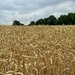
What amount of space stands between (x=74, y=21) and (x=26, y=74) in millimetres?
47517

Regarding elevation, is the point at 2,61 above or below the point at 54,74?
above

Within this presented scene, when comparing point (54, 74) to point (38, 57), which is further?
point (38, 57)

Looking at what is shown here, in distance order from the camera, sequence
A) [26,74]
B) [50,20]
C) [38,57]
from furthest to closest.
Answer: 1. [50,20]
2. [38,57]
3. [26,74]

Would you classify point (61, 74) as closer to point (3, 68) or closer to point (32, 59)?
point (32, 59)

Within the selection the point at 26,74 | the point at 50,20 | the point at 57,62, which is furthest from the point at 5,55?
the point at 50,20

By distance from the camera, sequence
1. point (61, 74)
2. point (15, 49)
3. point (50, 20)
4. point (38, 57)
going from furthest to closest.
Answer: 1. point (50, 20)
2. point (15, 49)
3. point (38, 57)
4. point (61, 74)

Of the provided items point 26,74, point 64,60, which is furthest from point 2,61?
point 64,60

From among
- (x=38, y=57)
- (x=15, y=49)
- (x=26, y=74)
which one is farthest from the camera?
(x=15, y=49)

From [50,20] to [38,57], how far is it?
4388cm

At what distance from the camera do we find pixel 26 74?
4.80 metres

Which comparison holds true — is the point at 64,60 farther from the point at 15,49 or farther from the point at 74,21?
the point at 74,21

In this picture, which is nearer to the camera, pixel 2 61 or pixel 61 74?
pixel 2 61


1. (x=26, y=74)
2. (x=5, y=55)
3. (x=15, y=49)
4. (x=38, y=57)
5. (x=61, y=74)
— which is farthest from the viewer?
(x=15, y=49)

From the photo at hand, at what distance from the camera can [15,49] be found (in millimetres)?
7285
